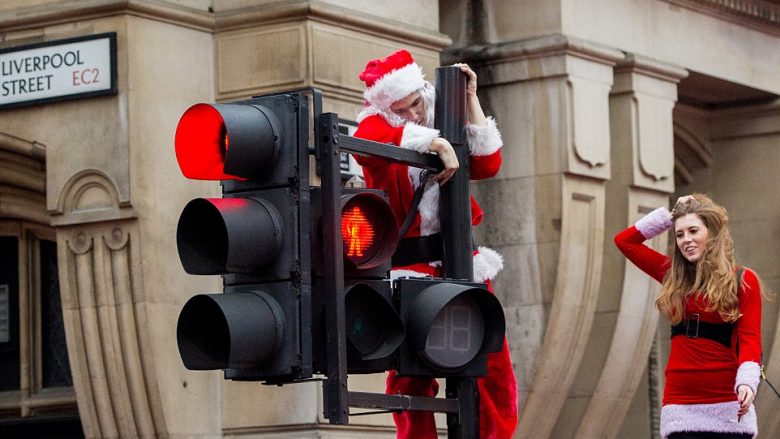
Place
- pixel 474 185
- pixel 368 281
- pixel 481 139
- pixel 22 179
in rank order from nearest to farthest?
pixel 368 281 → pixel 481 139 → pixel 22 179 → pixel 474 185

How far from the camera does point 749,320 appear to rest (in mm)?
8047

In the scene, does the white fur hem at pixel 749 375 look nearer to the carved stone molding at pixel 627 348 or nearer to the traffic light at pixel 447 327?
the traffic light at pixel 447 327

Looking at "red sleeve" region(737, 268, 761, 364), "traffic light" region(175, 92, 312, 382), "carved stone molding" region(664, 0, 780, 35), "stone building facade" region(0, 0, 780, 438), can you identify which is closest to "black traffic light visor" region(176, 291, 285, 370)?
"traffic light" region(175, 92, 312, 382)

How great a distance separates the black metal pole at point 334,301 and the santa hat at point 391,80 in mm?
1447

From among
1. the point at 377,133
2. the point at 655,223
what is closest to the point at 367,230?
the point at 377,133

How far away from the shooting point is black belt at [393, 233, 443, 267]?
7402 mm

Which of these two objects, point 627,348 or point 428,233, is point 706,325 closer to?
point 428,233

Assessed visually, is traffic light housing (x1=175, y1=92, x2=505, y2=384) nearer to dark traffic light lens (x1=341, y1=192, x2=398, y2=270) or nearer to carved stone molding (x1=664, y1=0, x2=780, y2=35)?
dark traffic light lens (x1=341, y1=192, x2=398, y2=270)

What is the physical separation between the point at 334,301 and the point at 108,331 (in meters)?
4.85

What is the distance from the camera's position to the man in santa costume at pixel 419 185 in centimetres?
745

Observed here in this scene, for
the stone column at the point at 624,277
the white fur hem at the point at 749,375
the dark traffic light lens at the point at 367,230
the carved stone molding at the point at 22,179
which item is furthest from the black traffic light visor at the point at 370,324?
the stone column at the point at 624,277

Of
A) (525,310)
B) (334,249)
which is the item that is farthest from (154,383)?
(334,249)

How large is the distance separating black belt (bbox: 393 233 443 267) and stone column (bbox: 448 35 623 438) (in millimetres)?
5290

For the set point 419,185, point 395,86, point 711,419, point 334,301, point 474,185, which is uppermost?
point 395,86
